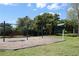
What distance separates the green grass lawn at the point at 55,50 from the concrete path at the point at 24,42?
A: 0.06 m

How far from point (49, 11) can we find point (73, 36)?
1.41 feet

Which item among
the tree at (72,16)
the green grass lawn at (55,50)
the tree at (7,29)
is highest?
the tree at (72,16)

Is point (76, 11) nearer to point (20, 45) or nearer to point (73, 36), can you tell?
point (73, 36)

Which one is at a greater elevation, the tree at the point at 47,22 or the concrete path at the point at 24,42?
the tree at the point at 47,22

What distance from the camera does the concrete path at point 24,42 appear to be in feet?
15.2

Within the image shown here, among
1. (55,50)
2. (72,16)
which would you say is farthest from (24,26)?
(72,16)

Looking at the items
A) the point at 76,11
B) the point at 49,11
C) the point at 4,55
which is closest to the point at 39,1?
the point at 49,11

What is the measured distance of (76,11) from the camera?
15.3ft

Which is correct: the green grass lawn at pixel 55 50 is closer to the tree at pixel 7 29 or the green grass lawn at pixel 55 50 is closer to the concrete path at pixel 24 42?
the concrete path at pixel 24 42

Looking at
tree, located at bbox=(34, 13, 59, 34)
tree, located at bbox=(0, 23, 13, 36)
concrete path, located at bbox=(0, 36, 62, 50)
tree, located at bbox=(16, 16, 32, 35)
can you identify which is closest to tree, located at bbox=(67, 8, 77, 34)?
tree, located at bbox=(34, 13, 59, 34)

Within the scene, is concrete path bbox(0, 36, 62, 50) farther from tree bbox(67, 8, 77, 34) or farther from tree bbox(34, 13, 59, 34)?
tree bbox(67, 8, 77, 34)

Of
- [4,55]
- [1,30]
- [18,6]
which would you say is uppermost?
[18,6]

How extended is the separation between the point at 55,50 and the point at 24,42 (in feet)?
1.33

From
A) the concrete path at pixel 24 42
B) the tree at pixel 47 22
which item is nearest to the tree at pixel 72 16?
the tree at pixel 47 22
